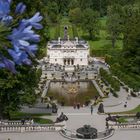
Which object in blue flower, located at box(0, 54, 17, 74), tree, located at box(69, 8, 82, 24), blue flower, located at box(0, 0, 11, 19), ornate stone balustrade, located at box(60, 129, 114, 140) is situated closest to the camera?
blue flower, located at box(0, 0, 11, 19)

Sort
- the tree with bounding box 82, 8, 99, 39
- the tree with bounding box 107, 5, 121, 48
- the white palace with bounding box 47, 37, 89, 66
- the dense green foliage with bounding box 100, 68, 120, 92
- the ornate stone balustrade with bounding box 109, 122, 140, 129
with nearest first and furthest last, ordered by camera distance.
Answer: the ornate stone balustrade with bounding box 109, 122, 140, 129, the dense green foliage with bounding box 100, 68, 120, 92, the white palace with bounding box 47, 37, 89, 66, the tree with bounding box 107, 5, 121, 48, the tree with bounding box 82, 8, 99, 39

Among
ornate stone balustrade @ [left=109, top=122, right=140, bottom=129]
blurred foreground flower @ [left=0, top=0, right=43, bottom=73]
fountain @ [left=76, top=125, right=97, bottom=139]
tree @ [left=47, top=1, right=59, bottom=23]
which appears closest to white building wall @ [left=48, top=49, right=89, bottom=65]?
tree @ [left=47, top=1, right=59, bottom=23]

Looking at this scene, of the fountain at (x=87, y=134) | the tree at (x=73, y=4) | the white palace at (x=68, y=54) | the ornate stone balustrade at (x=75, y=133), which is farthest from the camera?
the tree at (x=73, y=4)

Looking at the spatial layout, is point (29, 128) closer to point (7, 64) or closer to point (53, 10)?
point (7, 64)

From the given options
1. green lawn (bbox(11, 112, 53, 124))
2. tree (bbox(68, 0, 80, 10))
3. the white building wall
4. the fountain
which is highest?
tree (bbox(68, 0, 80, 10))

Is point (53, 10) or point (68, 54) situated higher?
point (53, 10)

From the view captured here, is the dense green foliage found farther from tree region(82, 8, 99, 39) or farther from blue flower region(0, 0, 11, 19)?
blue flower region(0, 0, 11, 19)

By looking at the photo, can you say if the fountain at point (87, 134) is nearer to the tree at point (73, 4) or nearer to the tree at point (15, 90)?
the tree at point (15, 90)

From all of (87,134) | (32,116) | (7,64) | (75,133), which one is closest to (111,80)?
(32,116)

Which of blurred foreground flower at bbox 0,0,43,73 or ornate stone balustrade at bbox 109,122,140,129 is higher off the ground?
blurred foreground flower at bbox 0,0,43,73

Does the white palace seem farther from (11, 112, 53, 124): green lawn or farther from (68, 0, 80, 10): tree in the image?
(68, 0, 80, 10): tree

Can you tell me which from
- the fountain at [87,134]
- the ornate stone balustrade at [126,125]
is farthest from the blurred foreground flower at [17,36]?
the ornate stone balustrade at [126,125]

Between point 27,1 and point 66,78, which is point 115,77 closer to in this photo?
point 66,78

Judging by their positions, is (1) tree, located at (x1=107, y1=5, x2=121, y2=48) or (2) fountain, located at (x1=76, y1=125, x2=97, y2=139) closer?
(2) fountain, located at (x1=76, y1=125, x2=97, y2=139)
